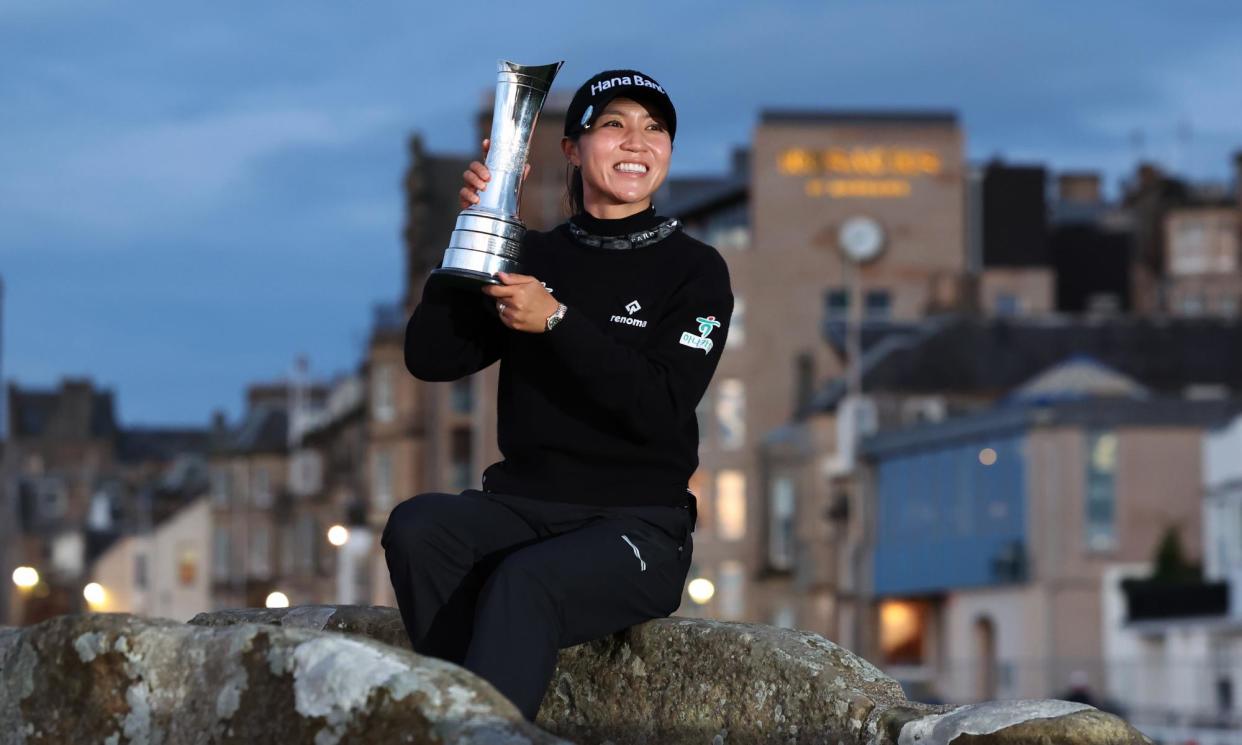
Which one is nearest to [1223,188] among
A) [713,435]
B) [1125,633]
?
[713,435]

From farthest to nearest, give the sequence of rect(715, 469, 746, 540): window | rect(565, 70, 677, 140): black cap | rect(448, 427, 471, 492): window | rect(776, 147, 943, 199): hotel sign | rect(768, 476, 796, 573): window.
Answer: rect(448, 427, 471, 492): window → rect(776, 147, 943, 199): hotel sign → rect(715, 469, 746, 540): window → rect(768, 476, 796, 573): window → rect(565, 70, 677, 140): black cap

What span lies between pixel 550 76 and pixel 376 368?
3639 inches

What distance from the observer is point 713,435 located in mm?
84875

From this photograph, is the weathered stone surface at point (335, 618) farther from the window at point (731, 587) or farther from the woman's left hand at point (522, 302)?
the window at point (731, 587)

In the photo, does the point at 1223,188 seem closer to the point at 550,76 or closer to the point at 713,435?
the point at 713,435

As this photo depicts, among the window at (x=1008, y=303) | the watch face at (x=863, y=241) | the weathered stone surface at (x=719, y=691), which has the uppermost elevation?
the watch face at (x=863, y=241)

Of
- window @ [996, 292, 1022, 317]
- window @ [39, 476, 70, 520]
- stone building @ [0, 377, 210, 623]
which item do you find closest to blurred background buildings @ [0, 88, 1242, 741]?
window @ [996, 292, 1022, 317]

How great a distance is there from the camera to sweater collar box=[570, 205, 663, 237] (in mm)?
6434

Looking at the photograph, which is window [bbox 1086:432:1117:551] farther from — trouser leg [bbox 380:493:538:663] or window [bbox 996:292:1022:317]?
trouser leg [bbox 380:493:538:663]

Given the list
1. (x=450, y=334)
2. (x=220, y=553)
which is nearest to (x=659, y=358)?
(x=450, y=334)

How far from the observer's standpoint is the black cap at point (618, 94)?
6.43m

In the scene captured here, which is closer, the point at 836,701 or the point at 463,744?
the point at 463,744

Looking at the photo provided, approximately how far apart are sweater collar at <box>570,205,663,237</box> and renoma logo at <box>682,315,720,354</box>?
35 cm

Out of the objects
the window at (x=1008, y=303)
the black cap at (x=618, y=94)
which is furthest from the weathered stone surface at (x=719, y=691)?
the window at (x=1008, y=303)
